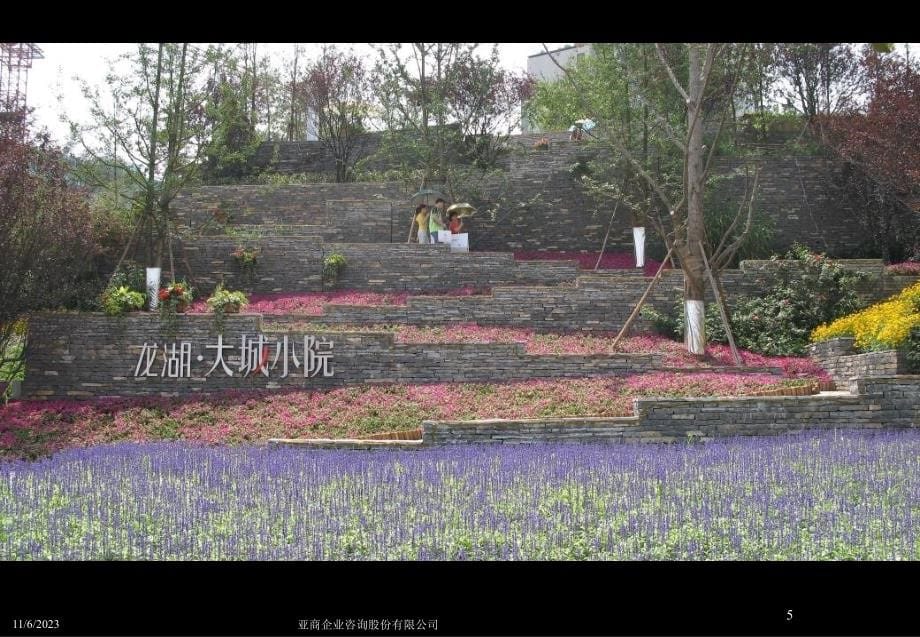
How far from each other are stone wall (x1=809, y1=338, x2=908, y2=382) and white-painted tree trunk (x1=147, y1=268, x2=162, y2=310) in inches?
482

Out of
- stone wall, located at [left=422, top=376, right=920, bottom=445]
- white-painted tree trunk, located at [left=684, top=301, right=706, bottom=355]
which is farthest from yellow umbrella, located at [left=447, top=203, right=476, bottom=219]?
stone wall, located at [left=422, top=376, right=920, bottom=445]

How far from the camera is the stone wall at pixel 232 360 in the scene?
14859 mm

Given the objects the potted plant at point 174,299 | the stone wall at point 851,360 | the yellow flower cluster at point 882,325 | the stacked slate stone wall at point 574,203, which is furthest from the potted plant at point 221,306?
the yellow flower cluster at point 882,325

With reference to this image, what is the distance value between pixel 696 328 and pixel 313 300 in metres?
7.84

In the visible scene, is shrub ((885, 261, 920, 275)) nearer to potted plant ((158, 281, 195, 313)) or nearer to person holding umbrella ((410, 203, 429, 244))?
person holding umbrella ((410, 203, 429, 244))

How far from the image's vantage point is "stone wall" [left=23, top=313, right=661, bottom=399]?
48.8 ft

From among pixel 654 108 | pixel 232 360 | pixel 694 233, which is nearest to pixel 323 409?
pixel 232 360

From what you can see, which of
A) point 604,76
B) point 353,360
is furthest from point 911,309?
point 604,76

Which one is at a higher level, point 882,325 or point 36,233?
point 36,233

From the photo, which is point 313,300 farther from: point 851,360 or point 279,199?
point 851,360

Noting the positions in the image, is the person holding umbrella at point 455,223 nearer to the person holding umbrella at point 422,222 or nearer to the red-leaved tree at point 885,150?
the person holding umbrella at point 422,222

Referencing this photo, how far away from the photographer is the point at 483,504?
26.3ft

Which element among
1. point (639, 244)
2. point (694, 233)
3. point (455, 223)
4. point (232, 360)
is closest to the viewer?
point (232, 360)

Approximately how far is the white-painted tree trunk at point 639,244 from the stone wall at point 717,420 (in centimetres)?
1005
